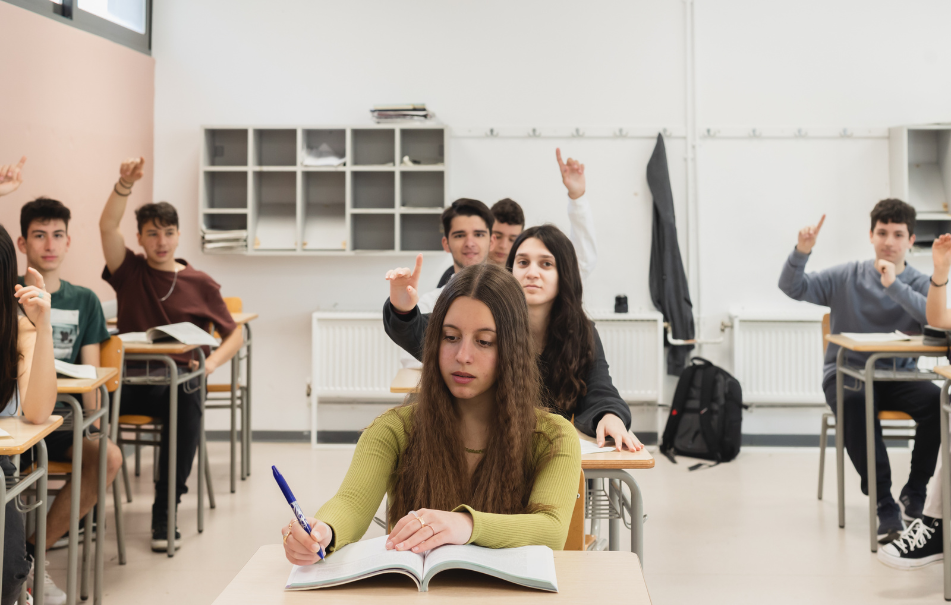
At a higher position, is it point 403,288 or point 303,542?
point 403,288

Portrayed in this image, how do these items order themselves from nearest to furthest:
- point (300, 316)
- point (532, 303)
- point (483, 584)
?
1. point (483, 584)
2. point (532, 303)
3. point (300, 316)

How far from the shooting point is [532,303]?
2.10 metres

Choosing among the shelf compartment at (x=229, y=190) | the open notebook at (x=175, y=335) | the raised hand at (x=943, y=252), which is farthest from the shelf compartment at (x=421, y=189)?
the raised hand at (x=943, y=252)

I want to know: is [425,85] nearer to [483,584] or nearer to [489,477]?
[489,477]

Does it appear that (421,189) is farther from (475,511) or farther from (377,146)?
(475,511)

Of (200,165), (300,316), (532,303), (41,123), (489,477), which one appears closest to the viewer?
(489,477)

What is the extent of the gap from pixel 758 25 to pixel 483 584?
175 inches

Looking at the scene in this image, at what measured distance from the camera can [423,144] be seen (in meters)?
4.67

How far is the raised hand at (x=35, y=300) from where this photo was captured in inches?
78.5

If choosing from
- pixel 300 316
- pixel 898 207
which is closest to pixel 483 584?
pixel 898 207

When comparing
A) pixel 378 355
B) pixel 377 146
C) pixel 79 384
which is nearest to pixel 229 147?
pixel 377 146

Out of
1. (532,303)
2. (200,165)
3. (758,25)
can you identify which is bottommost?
(532,303)

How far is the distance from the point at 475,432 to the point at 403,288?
486mm

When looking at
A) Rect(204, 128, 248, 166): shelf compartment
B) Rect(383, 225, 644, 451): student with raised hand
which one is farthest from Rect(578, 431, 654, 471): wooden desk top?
Rect(204, 128, 248, 166): shelf compartment
